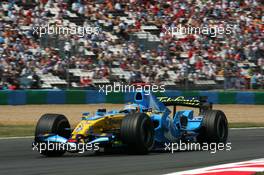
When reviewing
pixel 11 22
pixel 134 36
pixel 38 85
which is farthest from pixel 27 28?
pixel 134 36

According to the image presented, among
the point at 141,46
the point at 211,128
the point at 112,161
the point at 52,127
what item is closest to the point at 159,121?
the point at 211,128

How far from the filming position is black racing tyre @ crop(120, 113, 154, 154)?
9859 millimetres

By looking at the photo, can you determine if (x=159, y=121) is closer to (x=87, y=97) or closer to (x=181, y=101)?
(x=181, y=101)

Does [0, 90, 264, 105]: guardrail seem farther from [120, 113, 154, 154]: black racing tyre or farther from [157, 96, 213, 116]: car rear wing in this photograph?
[120, 113, 154, 154]: black racing tyre

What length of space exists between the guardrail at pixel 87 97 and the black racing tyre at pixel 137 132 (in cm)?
1442

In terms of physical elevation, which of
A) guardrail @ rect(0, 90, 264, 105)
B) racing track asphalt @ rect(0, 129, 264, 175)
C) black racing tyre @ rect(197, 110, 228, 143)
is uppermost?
guardrail @ rect(0, 90, 264, 105)

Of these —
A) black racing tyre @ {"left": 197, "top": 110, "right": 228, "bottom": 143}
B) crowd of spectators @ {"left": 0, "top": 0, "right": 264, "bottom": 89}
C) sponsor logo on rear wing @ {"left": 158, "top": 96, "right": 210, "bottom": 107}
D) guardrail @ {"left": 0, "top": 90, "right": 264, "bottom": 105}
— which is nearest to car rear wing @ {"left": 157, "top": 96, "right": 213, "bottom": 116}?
sponsor logo on rear wing @ {"left": 158, "top": 96, "right": 210, "bottom": 107}

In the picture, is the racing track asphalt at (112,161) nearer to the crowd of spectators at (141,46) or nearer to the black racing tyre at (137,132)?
the black racing tyre at (137,132)

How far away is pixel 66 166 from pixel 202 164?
6.43 ft

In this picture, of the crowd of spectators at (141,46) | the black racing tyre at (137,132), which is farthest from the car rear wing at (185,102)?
the crowd of spectators at (141,46)

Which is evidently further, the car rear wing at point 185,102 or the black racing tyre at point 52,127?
the car rear wing at point 185,102

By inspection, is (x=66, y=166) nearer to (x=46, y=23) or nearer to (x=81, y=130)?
(x=81, y=130)

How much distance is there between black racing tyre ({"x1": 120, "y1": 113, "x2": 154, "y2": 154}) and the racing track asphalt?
0.51ft

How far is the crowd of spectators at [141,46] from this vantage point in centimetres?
2391
